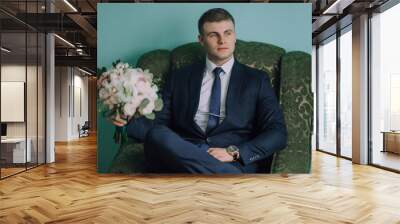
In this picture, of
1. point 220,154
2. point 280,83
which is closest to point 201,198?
point 220,154

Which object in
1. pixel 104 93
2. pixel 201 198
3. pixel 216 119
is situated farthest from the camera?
pixel 216 119

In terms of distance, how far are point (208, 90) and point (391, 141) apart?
4393mm

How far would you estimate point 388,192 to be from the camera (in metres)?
5.75

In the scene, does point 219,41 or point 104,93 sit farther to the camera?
point 219,41

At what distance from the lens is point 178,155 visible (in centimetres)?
677

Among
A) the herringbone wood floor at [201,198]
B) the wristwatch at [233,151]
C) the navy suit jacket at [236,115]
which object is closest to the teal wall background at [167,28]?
the navy suit jacket at [236,115]

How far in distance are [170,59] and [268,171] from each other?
8.25 ft

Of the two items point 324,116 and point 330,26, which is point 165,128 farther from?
point 324,116

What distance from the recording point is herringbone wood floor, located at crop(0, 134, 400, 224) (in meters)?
4.35

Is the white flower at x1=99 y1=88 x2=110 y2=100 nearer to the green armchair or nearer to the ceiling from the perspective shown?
the green armchair

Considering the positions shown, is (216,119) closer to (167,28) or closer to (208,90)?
(208,90)

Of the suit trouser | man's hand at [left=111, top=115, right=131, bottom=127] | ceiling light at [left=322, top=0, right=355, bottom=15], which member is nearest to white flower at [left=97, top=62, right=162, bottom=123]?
man's hand at [left=111, top=115, right=131, bottom=127]

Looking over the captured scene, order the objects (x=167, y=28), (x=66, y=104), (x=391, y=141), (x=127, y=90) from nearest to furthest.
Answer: (x=127, y=90), (x=167, y=28), (x=391, y=141), (x=66, y=104)

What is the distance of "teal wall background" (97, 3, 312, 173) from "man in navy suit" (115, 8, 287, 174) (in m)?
0.32
